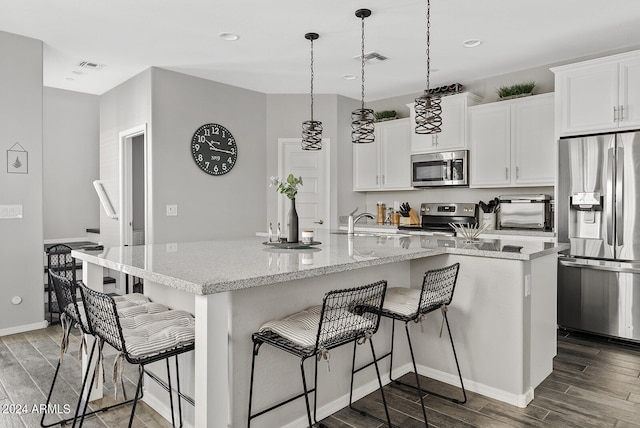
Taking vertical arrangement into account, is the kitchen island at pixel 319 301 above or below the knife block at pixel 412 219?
below

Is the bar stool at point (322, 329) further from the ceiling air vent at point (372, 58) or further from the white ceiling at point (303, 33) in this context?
the ceiling air vent at point (372, 58)

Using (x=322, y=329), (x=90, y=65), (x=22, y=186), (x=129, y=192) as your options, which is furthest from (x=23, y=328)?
(x=322, y=329)

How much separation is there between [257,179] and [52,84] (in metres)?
2.85

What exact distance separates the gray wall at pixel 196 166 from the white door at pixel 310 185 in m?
0.32

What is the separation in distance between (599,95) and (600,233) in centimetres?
125

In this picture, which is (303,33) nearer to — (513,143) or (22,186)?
(513,143)

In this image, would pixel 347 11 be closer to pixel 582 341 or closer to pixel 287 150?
pixel 287 150

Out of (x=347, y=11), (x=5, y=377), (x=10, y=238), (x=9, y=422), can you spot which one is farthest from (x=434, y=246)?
(x=10, y=238)

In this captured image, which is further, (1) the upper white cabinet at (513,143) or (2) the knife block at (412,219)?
(2) the knife block at (412,219)

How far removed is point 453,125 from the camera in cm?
502

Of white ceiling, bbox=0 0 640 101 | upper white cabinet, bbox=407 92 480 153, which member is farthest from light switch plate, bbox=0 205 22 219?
upper white cabinet, bbox=407 92 480 153

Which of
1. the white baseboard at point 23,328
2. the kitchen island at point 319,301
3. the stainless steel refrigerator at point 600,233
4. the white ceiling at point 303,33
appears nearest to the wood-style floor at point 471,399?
the kitchen island at point 319,301

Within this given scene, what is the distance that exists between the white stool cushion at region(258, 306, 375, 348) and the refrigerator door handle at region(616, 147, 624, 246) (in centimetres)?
283

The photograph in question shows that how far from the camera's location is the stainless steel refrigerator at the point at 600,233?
3.59 m
